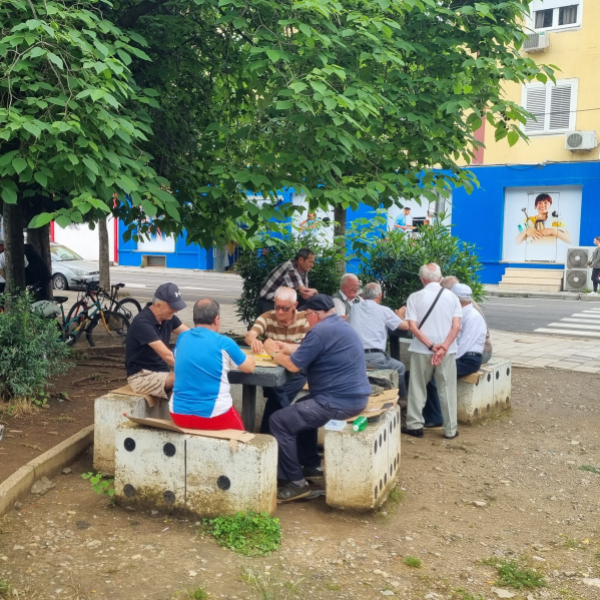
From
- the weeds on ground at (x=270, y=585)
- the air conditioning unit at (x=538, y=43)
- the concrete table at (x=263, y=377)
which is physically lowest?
the weeds on ground at (x=270, y=585)

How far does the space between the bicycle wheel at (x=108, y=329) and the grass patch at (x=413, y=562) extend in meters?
7.96

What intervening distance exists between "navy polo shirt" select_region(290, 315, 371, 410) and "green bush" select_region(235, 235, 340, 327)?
5.31 meters

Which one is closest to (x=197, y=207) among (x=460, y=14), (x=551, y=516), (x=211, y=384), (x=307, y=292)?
(x=307, y=292)

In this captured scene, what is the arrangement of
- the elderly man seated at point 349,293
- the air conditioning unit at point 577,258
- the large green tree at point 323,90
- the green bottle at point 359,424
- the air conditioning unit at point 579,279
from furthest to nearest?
the air conditioning unit at point 577,258 → the air conditioning unit at point 579,279 → the elderly man seated at point 349,293 → the large green tree at point 323,90 → the green bottle at point 359,424

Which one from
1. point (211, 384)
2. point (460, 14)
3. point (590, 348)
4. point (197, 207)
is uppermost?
point (460, 14)

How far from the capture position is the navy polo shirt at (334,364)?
5402 mm

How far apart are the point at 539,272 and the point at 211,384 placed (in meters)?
23.3

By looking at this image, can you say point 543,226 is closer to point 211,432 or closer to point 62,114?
point 62,114

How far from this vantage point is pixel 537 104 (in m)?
26.8

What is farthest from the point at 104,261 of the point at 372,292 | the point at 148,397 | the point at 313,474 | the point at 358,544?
the point at 358,544

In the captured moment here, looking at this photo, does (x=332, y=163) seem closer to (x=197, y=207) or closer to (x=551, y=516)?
(x=197, y=207)

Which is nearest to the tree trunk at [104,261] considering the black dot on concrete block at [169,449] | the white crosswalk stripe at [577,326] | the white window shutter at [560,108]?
the white crosswalk stripe at [577,326]

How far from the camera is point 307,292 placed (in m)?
8.90

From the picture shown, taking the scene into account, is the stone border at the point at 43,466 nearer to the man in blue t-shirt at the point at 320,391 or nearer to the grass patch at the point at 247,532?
the grass patch at the point at 247,532
